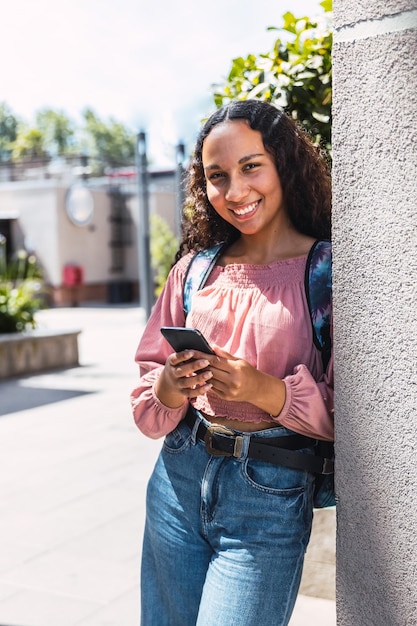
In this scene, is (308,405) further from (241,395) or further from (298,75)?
(298,75)

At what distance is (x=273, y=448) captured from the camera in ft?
6.03

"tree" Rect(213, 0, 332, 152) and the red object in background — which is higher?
"tree" Rect(213, 0, 332, 152)

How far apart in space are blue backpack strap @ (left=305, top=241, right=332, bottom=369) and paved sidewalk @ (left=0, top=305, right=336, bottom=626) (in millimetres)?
1914

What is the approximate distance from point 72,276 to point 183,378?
26.8 metres

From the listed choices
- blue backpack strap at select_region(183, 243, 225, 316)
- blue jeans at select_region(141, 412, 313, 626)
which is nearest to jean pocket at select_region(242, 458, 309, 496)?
blue jeans at select_region(141, 412, 313, 626)

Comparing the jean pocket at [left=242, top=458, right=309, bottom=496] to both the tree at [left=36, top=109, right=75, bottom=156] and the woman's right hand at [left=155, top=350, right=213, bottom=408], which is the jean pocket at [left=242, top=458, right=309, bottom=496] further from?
the tree at [left=36, top=109, right=75, bottom=156]

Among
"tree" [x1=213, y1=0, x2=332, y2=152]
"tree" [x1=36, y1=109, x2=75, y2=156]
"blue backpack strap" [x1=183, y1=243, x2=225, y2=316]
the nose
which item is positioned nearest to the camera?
the nose

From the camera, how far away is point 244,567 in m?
1.80

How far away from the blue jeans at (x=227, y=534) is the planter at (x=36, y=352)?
9395 mm

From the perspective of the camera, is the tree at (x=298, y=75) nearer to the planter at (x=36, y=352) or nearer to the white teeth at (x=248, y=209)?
the white teeth at (x=248, y=209)

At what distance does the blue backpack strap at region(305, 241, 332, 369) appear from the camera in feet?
6.04

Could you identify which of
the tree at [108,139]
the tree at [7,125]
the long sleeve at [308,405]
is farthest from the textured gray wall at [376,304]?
the tree at [7,125]

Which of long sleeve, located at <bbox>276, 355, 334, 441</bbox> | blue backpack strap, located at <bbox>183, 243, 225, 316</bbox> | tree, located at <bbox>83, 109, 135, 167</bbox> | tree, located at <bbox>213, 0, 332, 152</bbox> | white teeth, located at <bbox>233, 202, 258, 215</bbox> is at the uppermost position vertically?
tree, located at <bbox>83, 109, 135, 167</bbox>

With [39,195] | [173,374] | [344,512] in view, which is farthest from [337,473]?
[39,195]
